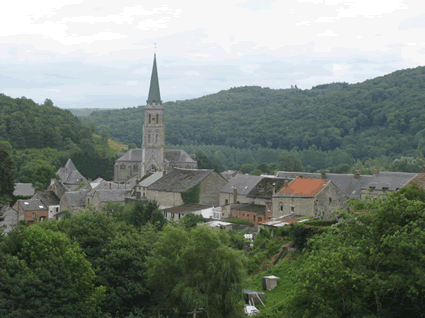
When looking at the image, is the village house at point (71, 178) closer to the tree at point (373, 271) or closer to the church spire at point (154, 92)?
the church spire at point (154, 92)

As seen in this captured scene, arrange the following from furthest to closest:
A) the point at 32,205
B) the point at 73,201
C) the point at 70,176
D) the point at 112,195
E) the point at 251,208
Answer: the point at 70,176, the point at 73,201, the point at 32,205, the point at 112,195, the point at 251,208

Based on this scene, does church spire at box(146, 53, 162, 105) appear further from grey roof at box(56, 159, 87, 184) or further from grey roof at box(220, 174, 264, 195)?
grey roof at box(220, 174, 264, 195)

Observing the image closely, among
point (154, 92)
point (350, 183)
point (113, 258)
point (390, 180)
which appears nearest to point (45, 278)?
point (113, 258)

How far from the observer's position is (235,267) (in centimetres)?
2720

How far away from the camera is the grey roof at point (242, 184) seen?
57.0m

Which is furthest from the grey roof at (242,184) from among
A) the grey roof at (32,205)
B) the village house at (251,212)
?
the grey roof at (32,205)

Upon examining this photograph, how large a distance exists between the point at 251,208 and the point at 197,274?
26240 mm

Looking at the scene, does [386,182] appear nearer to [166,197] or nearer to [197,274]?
[166,197]

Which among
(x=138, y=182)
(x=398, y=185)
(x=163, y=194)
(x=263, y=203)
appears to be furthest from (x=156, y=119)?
(x=398, y=185)

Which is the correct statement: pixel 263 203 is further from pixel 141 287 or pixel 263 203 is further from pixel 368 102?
pixel 368 102

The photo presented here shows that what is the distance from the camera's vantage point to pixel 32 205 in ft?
220

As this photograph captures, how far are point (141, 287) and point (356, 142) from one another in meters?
128

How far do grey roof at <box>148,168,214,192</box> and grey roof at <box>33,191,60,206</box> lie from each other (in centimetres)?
1408

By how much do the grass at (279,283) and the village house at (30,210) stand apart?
3892 centimetres
